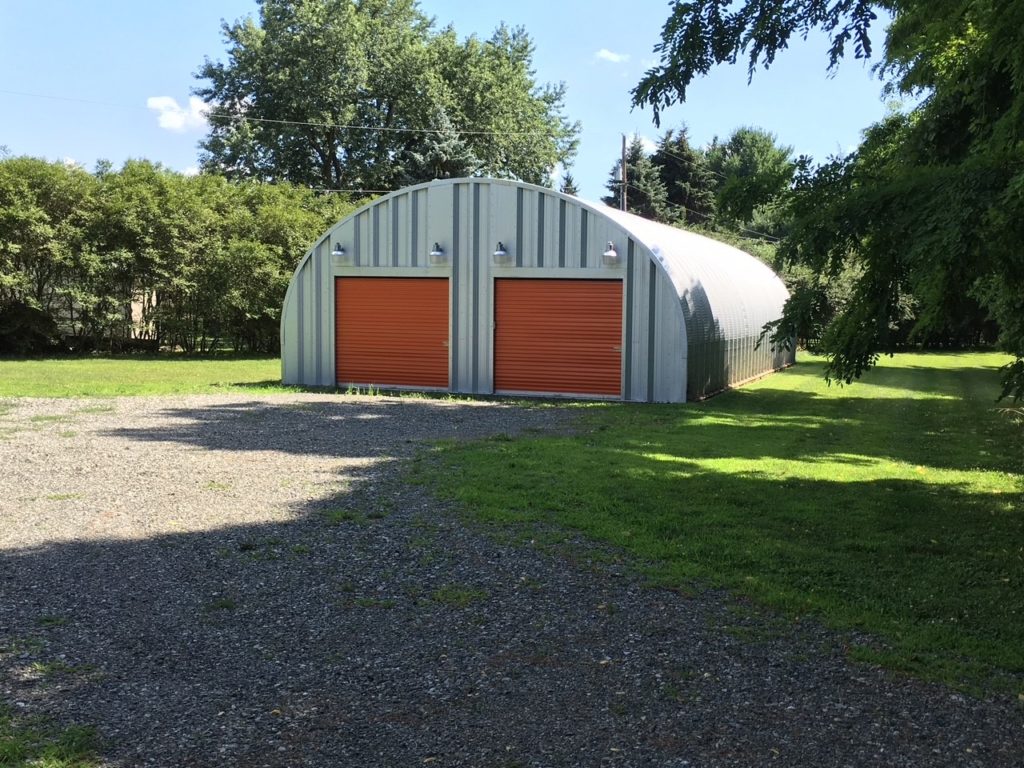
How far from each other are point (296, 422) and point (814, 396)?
10.7 m

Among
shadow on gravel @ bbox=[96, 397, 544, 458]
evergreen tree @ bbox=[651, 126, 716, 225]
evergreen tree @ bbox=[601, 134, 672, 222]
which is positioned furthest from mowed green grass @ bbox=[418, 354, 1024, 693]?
evergreen tree @ bbox=[651, 126, 716, 225]

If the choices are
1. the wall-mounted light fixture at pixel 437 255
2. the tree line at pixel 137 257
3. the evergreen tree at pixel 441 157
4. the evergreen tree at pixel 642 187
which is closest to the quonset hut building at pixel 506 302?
the wall-mounted light fixture at pixel 437 255

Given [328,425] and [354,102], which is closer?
[328,425]

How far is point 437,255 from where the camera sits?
17344mm

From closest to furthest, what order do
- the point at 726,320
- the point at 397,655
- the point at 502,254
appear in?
the point at 397,655 → the point at 502,254 → the point at 726,320

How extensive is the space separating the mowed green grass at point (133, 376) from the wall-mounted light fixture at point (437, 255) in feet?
12.6

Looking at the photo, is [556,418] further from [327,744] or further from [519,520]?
[327,744]

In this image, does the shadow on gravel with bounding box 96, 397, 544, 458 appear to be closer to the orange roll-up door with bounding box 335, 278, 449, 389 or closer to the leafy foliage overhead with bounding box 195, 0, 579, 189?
the orange roll-up door with bounding box 335, 278, 449, 389

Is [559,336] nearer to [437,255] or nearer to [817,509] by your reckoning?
[437,255]

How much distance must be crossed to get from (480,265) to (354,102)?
31337 millimetres

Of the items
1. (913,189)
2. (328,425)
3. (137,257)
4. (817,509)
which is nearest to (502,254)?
(328,425)

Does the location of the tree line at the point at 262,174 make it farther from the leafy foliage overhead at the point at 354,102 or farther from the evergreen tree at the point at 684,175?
the evergreen tree at the point at 684,175

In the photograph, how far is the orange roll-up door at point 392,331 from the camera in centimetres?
1775

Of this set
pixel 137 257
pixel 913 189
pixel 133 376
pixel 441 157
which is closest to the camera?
pixel 913 189
